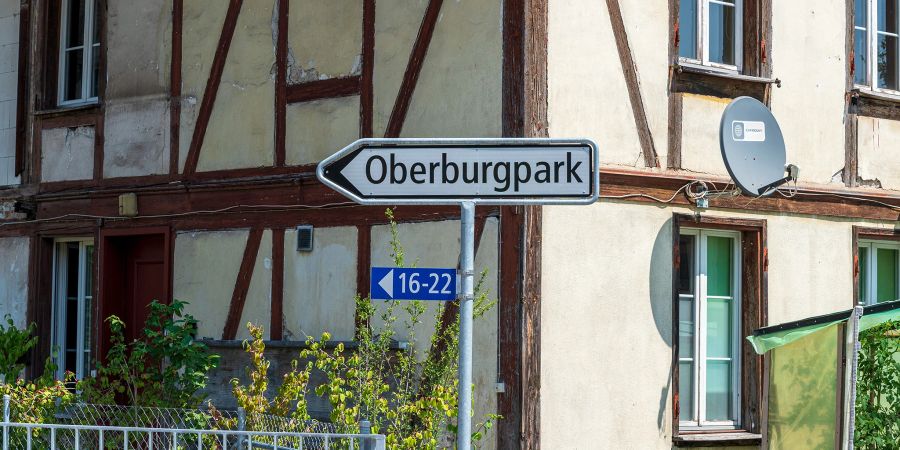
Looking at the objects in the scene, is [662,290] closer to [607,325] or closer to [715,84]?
[607,325]

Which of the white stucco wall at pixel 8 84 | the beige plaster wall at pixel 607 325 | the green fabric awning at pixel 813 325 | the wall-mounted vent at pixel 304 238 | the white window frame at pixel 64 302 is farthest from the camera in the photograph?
the white stucco wall at pixel 8 84

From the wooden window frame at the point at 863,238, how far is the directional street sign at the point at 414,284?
6.98 meters

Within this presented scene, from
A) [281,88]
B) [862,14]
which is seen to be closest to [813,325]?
[862,14]

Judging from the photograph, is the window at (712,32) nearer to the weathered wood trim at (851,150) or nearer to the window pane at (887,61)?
the weathered wood trim at (851,150)

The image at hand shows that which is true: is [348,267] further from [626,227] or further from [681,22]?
[681,22]

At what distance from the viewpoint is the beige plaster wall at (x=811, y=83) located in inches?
469

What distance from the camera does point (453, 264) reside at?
10.9 m

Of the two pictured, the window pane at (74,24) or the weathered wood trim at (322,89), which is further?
the window pane at (74,24)

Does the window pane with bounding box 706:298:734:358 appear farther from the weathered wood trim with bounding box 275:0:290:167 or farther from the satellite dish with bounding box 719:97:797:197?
the weathered wood trim with bounding box 275:0:290:167

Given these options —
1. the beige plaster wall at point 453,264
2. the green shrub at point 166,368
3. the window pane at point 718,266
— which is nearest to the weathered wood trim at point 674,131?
the window pane at point 718,266

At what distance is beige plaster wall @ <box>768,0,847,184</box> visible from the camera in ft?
Result: 39.1

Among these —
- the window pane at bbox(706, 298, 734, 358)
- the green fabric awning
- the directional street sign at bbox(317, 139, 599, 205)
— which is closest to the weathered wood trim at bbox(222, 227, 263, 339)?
the window pane at bbox(706, 298, 734, 358)

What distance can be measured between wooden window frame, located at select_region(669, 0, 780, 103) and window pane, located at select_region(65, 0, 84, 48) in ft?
19.1

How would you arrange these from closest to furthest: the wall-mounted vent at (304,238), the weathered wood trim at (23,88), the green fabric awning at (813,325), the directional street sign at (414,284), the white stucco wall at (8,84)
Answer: the directional street sign at (414,284)
the green fabric awning at (813,325)
the wall-mounted vent at (304,238)
the weathered wood trim at (23,88)
the white stucco wall at (8,84)
